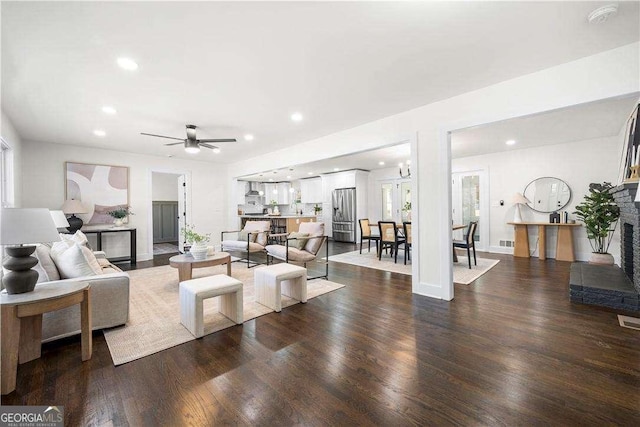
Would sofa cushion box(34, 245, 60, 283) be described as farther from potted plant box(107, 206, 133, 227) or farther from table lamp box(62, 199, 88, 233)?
potted plant box(107, 206, 133, 227)

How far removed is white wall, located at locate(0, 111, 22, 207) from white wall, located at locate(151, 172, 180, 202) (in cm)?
424

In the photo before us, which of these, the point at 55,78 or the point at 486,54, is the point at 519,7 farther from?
the point at 55,78

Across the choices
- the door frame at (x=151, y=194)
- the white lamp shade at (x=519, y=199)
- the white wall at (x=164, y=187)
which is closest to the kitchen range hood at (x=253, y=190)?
the white wall at (x=164, y=187)

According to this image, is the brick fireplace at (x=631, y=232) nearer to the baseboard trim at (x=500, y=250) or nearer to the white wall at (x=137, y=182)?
the baseboard trim at (x=500, y=250)

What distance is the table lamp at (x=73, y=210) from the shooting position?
5043 mm

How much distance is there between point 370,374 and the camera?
1.85 m

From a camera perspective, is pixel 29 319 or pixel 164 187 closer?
pixel 29 319

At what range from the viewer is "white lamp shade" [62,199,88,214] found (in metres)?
5.03

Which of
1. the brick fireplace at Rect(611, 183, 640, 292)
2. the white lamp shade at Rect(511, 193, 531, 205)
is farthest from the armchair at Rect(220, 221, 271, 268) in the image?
the white lamp shade at Rect(511, 193, 531, 205)

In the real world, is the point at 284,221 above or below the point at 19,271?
above

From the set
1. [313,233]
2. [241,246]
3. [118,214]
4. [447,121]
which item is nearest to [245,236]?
[241,246]

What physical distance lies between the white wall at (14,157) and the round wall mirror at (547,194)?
30.7 ft

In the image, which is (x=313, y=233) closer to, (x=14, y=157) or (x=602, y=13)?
(x=602, y=13)

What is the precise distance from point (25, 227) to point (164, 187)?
826cm
